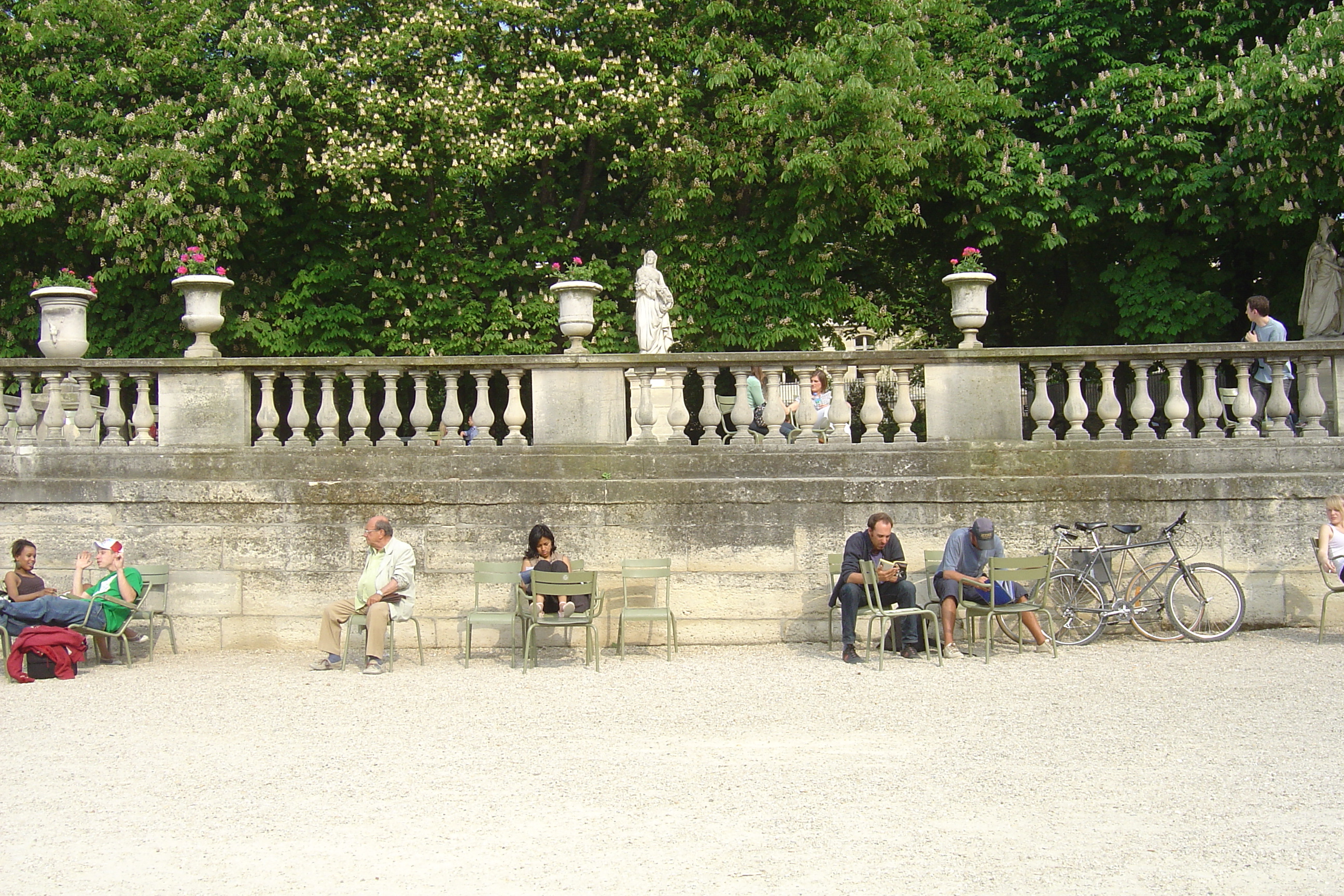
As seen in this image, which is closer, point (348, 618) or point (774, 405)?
point (348, 618)

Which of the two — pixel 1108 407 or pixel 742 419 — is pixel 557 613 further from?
pixel 1108 407

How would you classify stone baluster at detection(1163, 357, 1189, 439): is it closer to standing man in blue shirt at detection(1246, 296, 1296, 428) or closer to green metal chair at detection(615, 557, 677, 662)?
standing man in blue shirt at detection(1246, 296, 1296, 428)

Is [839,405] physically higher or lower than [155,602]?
higher

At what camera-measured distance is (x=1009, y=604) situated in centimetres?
863

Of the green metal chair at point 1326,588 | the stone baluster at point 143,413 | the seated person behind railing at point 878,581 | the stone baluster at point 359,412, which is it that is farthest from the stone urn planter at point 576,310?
the green metal chair at point 1326,588

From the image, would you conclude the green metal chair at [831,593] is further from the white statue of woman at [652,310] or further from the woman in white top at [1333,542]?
the woman in white top at [1333,542]

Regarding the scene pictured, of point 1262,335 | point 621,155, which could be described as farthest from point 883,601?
point 621,155

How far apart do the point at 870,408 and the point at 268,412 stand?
4972 mm

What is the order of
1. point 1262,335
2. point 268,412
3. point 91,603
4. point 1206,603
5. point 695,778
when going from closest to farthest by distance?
point 695,778, point 91,603, point 1206,603, point 268,412, point 1262,335

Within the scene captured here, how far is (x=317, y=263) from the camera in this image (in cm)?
1559

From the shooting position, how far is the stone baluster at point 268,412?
9.42 m

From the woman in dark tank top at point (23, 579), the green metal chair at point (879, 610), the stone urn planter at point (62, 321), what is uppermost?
the stone urn planter at point (62, 321)

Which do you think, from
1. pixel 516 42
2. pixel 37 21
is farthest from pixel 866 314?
pixel 37 21

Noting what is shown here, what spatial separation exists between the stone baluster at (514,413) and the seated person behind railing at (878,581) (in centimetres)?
279
